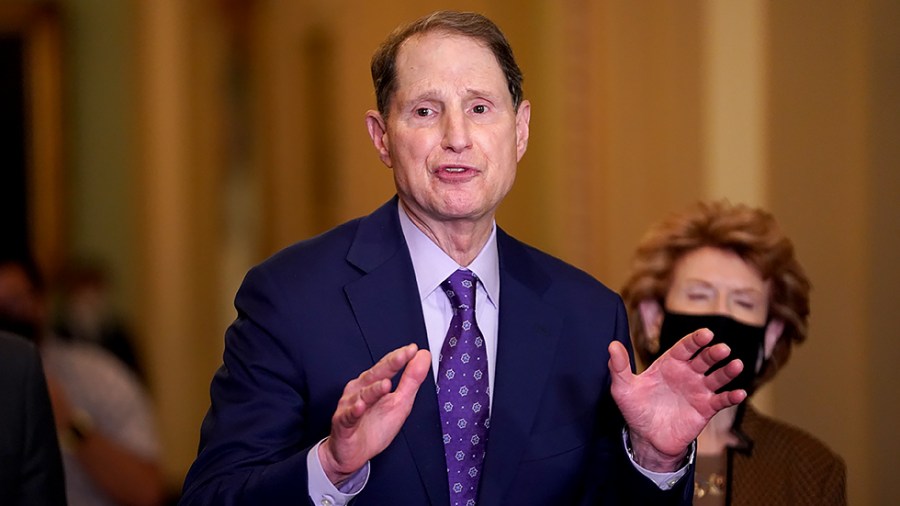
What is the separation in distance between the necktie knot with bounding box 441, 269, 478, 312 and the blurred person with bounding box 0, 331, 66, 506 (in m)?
0.76

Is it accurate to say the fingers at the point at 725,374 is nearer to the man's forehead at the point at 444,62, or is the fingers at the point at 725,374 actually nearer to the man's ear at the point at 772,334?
the man's forehead at the point at 444,62

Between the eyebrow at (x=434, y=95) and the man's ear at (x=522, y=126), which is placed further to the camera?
the man's ear at (x=522, y=126)

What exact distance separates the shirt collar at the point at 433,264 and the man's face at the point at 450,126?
0.07 m

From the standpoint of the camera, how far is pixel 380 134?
2.33 meters

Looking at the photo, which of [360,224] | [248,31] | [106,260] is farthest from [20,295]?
[248,31]

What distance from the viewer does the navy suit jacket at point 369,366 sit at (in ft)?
6.66

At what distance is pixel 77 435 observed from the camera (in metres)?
3.96

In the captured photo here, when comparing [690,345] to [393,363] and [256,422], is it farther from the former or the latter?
[256,422]

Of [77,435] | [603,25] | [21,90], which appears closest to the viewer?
[77,435]

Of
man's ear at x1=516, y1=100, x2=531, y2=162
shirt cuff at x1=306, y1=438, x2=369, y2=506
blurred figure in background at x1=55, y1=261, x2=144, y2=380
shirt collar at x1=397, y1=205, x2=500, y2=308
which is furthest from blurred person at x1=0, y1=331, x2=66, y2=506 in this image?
blurred figure in background at x1=55, y1=261, x2=144, y2=380

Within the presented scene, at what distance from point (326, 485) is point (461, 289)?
0.48 m

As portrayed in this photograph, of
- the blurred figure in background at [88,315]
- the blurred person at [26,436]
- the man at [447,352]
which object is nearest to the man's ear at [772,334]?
the man at [447,352]

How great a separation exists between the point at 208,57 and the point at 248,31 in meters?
0.61

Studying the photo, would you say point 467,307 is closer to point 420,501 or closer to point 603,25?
point 420,501
